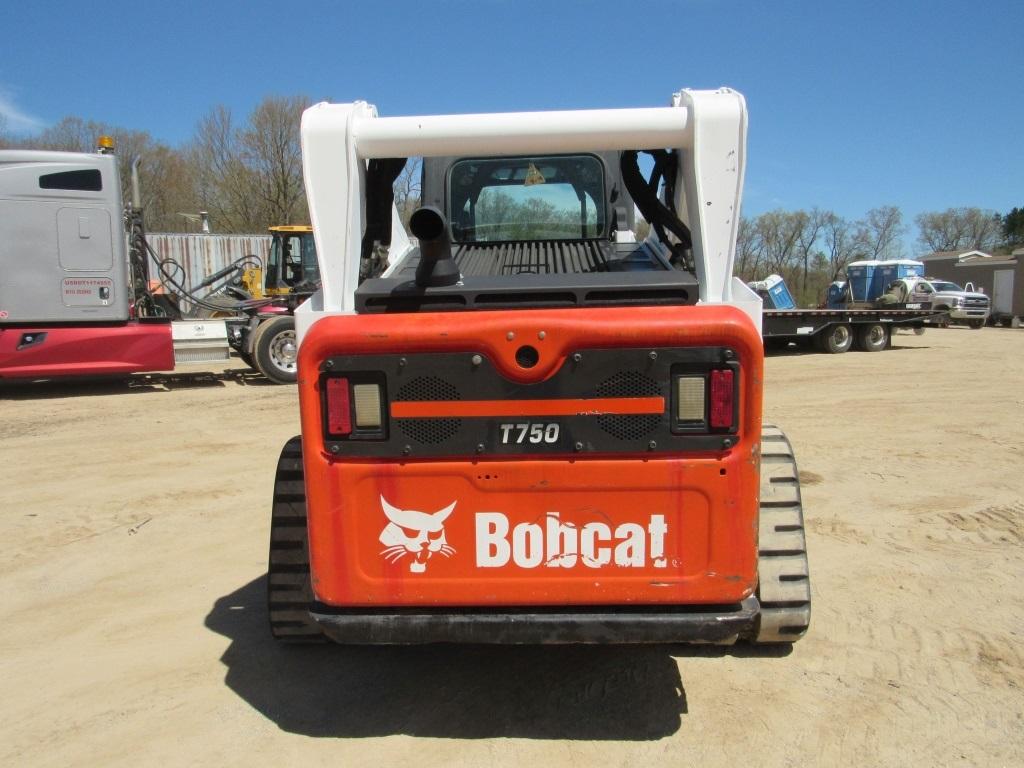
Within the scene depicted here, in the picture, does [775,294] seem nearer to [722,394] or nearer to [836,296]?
[836,296]

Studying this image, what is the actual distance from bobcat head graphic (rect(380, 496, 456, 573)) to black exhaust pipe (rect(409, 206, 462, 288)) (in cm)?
74

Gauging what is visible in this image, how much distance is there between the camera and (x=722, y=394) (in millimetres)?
2512

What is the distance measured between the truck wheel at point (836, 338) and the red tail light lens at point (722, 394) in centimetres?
1653

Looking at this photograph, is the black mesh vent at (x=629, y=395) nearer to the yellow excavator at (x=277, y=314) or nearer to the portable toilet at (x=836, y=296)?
the yellow excavator at (x=277, y=314)

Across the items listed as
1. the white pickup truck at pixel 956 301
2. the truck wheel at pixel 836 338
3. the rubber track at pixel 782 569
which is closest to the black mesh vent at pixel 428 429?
the rubber track at pixel 782 569

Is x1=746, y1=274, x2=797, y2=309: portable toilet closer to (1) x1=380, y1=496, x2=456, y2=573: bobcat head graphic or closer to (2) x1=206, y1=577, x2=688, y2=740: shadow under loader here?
(2) x1=206, y1=577, x2=688, y2=740: shadow under loader

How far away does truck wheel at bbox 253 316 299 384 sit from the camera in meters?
12.3

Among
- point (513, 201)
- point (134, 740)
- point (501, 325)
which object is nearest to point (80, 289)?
point (513, 201)

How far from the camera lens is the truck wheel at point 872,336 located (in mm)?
18141

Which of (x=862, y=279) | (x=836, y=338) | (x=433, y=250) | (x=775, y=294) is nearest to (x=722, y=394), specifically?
(x=433, y=250)

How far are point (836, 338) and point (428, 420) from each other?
17.1 meters

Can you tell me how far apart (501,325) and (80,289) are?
33.4ft

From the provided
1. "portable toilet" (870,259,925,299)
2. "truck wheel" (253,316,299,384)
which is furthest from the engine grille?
"portable toilet" (870,259,925,299)

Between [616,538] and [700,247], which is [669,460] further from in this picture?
[700,247]
